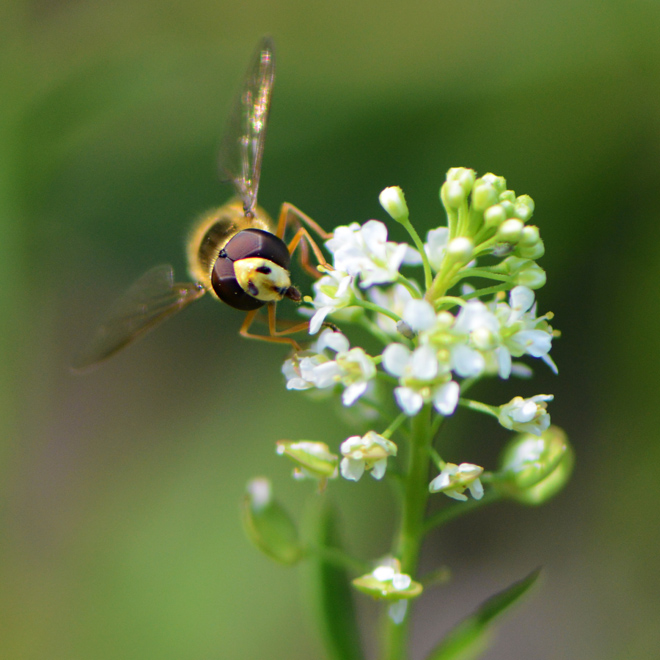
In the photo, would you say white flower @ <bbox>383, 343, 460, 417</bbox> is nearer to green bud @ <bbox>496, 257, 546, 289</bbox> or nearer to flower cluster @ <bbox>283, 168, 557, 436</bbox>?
flower cluster @ <bbox>283, 168, 557, 436</bbox>

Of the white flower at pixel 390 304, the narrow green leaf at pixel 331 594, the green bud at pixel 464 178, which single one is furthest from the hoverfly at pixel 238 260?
the narrow green leaf at pixel 331 594

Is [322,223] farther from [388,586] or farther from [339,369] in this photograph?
[388,586]

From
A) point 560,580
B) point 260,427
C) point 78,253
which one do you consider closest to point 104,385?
point 78,253

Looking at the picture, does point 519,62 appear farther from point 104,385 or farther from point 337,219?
point 104,385

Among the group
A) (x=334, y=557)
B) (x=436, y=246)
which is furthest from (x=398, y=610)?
(x=436, y=246)

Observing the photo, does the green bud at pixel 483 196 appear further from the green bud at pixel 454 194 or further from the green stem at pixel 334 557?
the green stem at pixel 334 557

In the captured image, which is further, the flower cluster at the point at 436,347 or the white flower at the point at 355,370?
the white flower at the point at 355,370
